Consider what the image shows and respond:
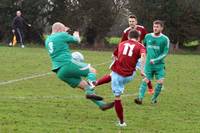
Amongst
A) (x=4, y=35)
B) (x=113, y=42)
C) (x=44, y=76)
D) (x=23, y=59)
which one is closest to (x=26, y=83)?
(x=44, y=76)

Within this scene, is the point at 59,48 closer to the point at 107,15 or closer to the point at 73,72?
the point at 73,72

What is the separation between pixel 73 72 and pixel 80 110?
1336 millimetres

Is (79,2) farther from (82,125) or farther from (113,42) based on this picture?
(82,125)

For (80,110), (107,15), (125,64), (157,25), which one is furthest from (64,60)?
(107,15)

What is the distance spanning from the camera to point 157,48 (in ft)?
44.2

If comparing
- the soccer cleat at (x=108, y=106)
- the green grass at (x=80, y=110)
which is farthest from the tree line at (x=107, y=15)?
the soccer cleat at (x=108, y=106)

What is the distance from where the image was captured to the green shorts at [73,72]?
34.7 feet

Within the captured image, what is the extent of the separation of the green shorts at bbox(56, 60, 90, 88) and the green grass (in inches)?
29.1

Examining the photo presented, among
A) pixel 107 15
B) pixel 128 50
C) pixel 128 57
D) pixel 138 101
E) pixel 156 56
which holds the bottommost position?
pixel 107 15

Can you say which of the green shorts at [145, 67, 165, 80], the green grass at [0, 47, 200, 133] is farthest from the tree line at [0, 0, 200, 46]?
the green shorts at [145, 67, 165, 80]

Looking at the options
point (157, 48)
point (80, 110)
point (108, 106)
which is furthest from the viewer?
point (157, 48)

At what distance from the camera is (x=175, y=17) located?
43.4 meters

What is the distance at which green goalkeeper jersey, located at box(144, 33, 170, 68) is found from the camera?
13.4 metres

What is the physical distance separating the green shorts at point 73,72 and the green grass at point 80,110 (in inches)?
29.1
